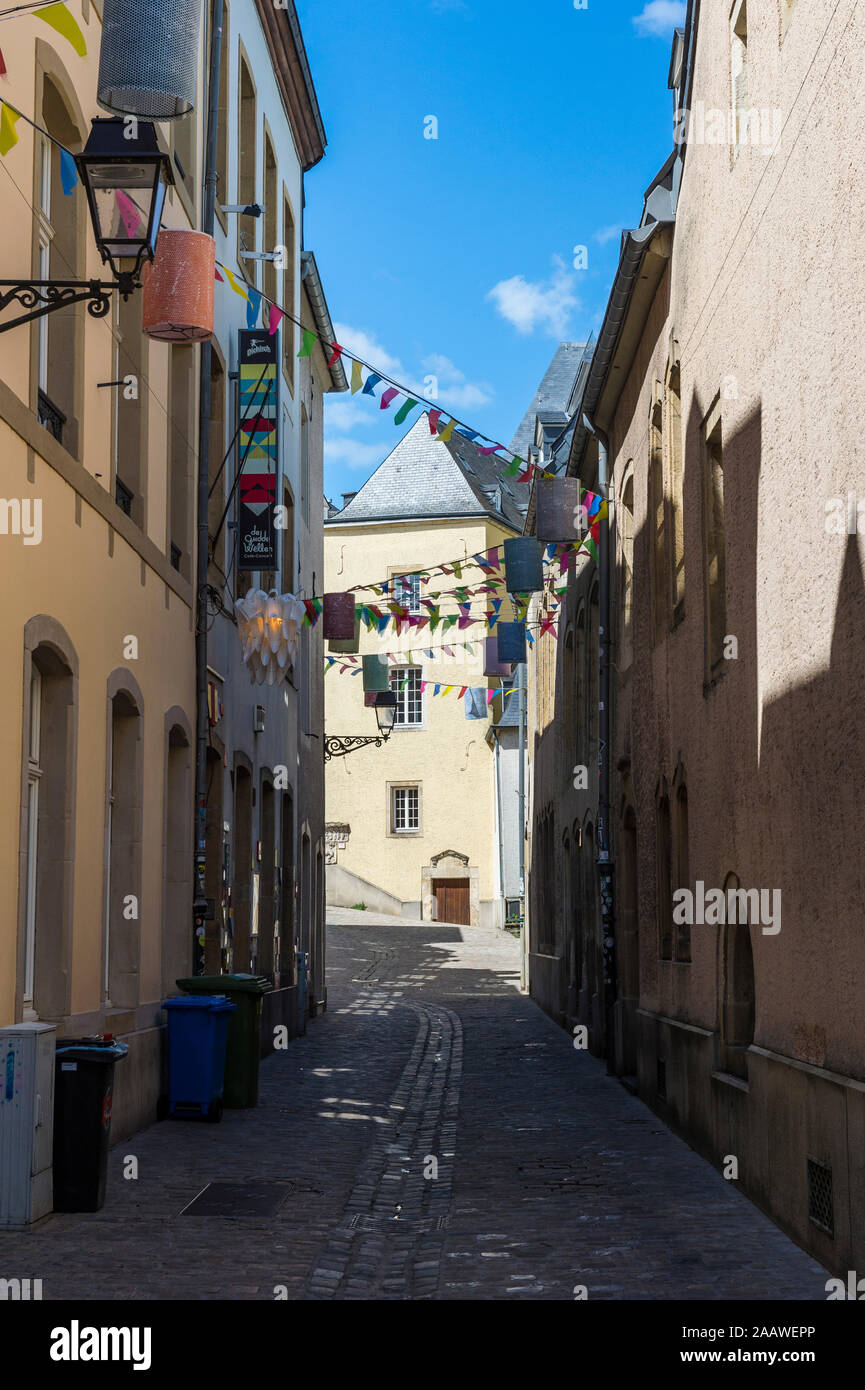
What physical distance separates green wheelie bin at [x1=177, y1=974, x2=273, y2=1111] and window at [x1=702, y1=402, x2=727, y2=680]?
188 inches

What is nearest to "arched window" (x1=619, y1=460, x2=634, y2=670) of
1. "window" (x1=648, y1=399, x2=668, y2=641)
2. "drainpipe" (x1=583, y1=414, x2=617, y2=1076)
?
"drainpipe" (x1=583, y1=414, x2=617, y2=1076)

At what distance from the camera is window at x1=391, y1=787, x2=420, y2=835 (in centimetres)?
5247

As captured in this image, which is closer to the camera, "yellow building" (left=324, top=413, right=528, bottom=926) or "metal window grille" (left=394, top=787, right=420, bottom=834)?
"yellow building" (left=324, top=413, right=528, bottom=926)

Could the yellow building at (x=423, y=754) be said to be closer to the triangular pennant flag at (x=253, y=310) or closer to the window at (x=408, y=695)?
the window at (x=408, y=695)

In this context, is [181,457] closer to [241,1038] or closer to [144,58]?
[241,1038]

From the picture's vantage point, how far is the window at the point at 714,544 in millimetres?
11492

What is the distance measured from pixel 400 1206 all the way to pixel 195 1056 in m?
3.94

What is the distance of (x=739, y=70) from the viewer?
11062 mm

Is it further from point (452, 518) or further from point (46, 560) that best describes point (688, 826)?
point (452, 518)

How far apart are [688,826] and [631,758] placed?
11.9 ft

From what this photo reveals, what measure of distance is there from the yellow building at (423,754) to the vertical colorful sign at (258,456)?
31.7m

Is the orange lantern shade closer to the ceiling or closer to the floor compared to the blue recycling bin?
→ closer to the ceiling

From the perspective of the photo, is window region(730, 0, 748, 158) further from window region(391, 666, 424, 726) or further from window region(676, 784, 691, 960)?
window region(391, 666, 424, 726)

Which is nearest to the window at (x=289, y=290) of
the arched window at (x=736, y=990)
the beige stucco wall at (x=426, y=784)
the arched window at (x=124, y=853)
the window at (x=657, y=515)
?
the window at (x=657, y=515)
